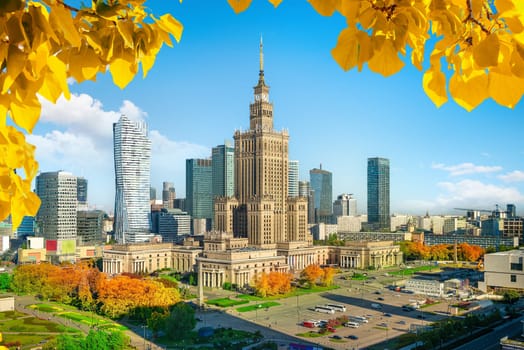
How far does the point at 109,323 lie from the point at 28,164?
2642cm

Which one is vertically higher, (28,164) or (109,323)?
(28,164)

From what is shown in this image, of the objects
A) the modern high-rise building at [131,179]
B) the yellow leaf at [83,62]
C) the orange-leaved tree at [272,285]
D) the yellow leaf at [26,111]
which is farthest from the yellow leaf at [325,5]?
the modern high-rise building at [131,179]

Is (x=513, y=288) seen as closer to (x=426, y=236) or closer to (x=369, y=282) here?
(x=369, y=282)

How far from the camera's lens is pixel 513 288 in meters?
31.7

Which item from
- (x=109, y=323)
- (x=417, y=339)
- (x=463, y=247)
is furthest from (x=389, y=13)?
(x=463, y=247)

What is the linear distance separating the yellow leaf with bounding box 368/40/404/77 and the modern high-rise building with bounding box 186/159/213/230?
297ft

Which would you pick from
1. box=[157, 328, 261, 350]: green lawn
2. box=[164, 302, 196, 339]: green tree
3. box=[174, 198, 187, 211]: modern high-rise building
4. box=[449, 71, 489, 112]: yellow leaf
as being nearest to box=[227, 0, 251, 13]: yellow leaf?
box=[449, 71, 489, 112]: yellow leaf

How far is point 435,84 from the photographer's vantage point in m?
1.33

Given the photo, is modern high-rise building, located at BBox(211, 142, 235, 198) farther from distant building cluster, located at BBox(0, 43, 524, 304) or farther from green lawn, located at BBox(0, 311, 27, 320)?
green lawn, located at BBox(0, 311, 27, 320)

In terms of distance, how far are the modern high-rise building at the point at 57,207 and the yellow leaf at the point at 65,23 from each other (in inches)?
2345

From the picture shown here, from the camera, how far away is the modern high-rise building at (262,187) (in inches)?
1863

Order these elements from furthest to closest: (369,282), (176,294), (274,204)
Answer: (274,204)
(369,282)
(176,294)

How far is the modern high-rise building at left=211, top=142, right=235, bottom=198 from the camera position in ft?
291

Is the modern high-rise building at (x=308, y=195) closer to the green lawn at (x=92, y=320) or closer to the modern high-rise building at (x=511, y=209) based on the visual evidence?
the modern high-rise building at (x=511, y=209)
